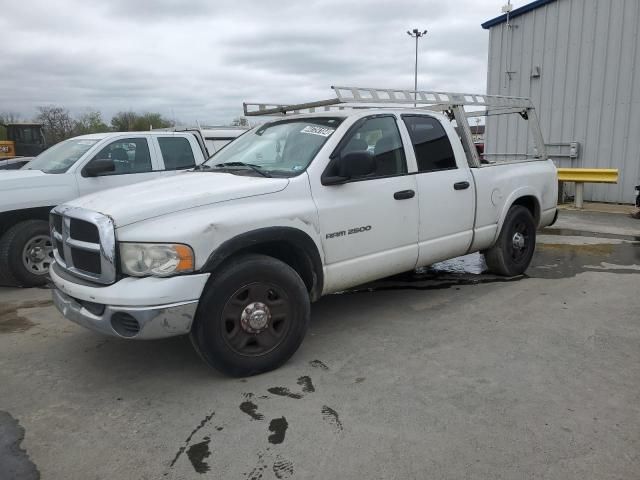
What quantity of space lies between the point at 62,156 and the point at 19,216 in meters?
1.06

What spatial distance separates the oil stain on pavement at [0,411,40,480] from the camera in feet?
8.58

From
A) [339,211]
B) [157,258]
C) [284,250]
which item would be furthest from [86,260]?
[339,211]

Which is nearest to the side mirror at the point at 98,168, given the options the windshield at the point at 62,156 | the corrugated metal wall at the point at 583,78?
the windshield at the point at 62,156

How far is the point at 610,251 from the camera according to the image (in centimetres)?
739

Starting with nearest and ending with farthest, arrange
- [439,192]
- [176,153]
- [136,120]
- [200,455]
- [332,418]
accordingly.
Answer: [200,455] < [332,418] < [439,192] < [176,153] < [136,120]

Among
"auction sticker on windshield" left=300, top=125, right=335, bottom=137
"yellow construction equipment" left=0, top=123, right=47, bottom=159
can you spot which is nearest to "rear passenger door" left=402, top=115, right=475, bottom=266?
"auction sticker on windshield" left=300, top=125, right=335, bottom=137

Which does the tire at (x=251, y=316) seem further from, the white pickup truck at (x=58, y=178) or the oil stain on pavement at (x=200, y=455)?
the white pickup truck at (x=58, y=178)

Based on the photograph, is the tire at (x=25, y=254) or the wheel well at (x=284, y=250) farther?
the tire at (x=25, y=254)

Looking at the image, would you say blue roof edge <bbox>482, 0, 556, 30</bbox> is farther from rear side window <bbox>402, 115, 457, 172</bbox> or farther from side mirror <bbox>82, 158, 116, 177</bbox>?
side mirror <bbox>82, 158, 116, 177</bbox>

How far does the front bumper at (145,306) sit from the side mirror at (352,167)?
1279 mm

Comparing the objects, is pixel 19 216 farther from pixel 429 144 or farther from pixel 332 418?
pixel 332 418

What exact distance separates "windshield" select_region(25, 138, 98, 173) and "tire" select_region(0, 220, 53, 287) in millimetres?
794

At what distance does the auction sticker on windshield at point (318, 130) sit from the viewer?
4.20m

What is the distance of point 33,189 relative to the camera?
19.9 feet
